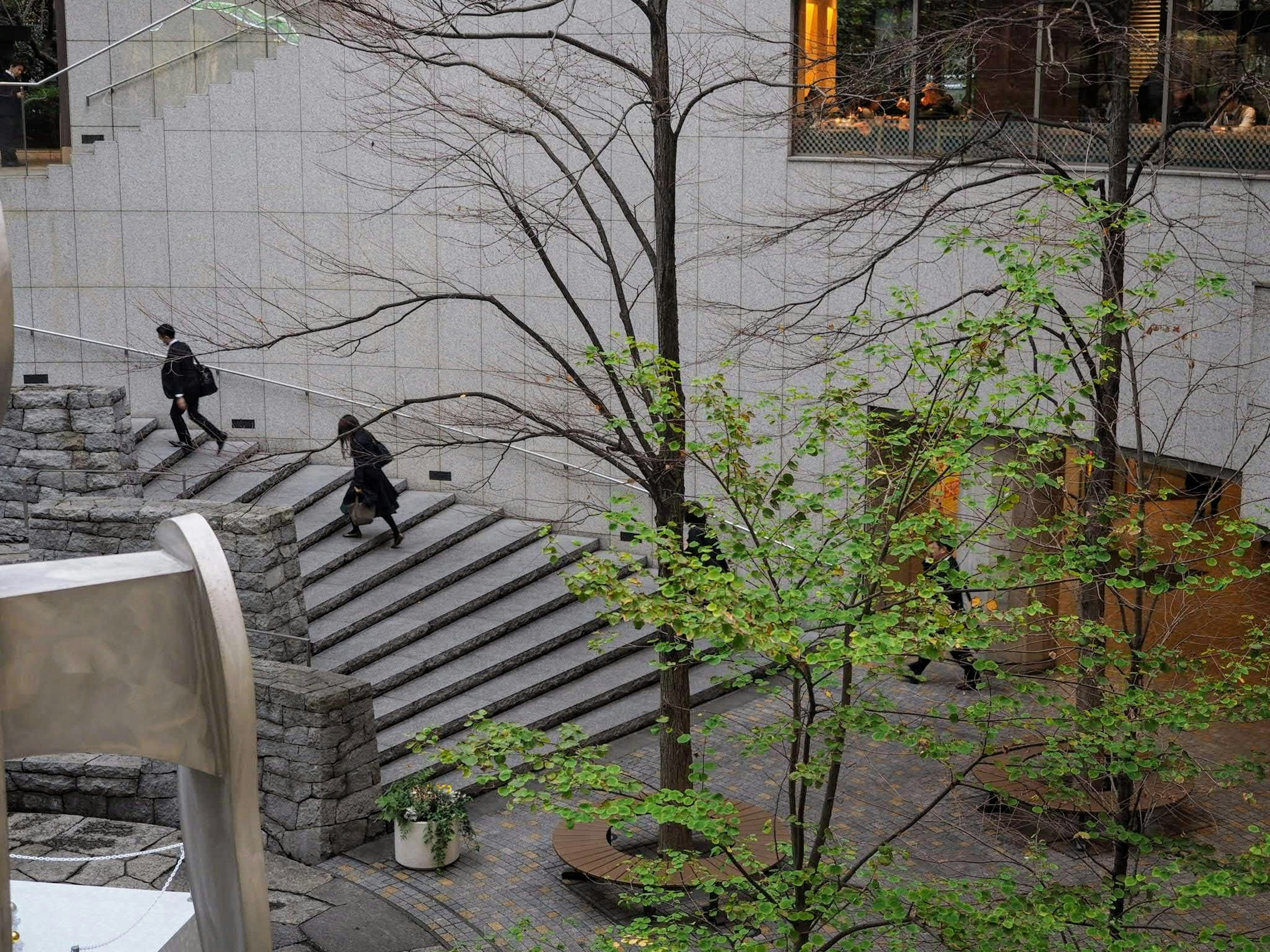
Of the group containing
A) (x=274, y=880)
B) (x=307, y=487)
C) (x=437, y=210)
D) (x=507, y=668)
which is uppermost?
(x=437, y=210)

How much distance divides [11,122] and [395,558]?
8.07 meters

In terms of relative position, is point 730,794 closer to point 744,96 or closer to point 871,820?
point 871,820

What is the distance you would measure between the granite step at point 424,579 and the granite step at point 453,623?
7cm

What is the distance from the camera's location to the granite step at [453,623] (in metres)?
15.2

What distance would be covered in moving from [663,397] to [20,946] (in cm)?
505

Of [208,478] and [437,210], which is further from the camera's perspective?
[437,210]

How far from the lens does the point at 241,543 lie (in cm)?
1380

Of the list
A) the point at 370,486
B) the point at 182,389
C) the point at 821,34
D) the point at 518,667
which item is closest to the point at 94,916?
the point at 518,667

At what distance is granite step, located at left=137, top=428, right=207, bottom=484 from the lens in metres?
18.5

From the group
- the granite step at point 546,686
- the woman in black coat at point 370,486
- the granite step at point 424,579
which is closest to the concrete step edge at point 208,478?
the woman in black coat at point 370,486

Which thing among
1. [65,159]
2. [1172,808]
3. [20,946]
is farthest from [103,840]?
[65,159]

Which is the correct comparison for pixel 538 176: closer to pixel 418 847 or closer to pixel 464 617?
pixel 464 617

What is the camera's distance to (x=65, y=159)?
1984cm

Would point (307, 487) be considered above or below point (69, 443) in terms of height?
below
